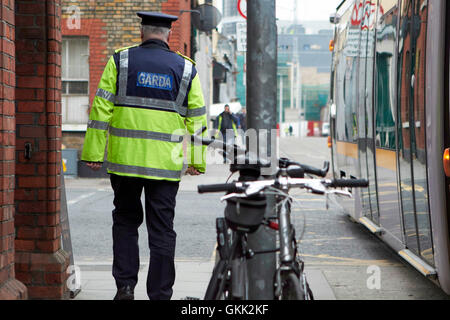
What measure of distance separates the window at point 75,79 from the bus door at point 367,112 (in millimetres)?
10074

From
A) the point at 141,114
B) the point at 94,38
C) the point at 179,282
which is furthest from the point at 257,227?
the point at 94,38

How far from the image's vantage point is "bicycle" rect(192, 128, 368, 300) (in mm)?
3057

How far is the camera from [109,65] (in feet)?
14.7

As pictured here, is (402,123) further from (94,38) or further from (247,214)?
(94,38)

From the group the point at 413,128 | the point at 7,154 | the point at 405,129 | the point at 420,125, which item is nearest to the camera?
the point at 7,154

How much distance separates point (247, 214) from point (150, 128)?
1.55m

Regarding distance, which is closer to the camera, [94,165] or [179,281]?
[94,165]

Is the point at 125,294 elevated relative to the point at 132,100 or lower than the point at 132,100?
lower

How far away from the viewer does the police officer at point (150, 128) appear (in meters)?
4.44

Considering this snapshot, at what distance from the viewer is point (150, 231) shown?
14.9 ft

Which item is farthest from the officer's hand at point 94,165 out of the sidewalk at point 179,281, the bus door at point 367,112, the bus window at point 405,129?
the bus door at point 367,112

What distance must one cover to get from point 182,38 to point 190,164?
14.6 meters

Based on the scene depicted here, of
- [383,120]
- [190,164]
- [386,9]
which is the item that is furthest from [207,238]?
[190,164]

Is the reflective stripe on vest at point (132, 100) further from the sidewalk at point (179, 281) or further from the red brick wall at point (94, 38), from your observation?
the red brick wall at point (94, 38)
